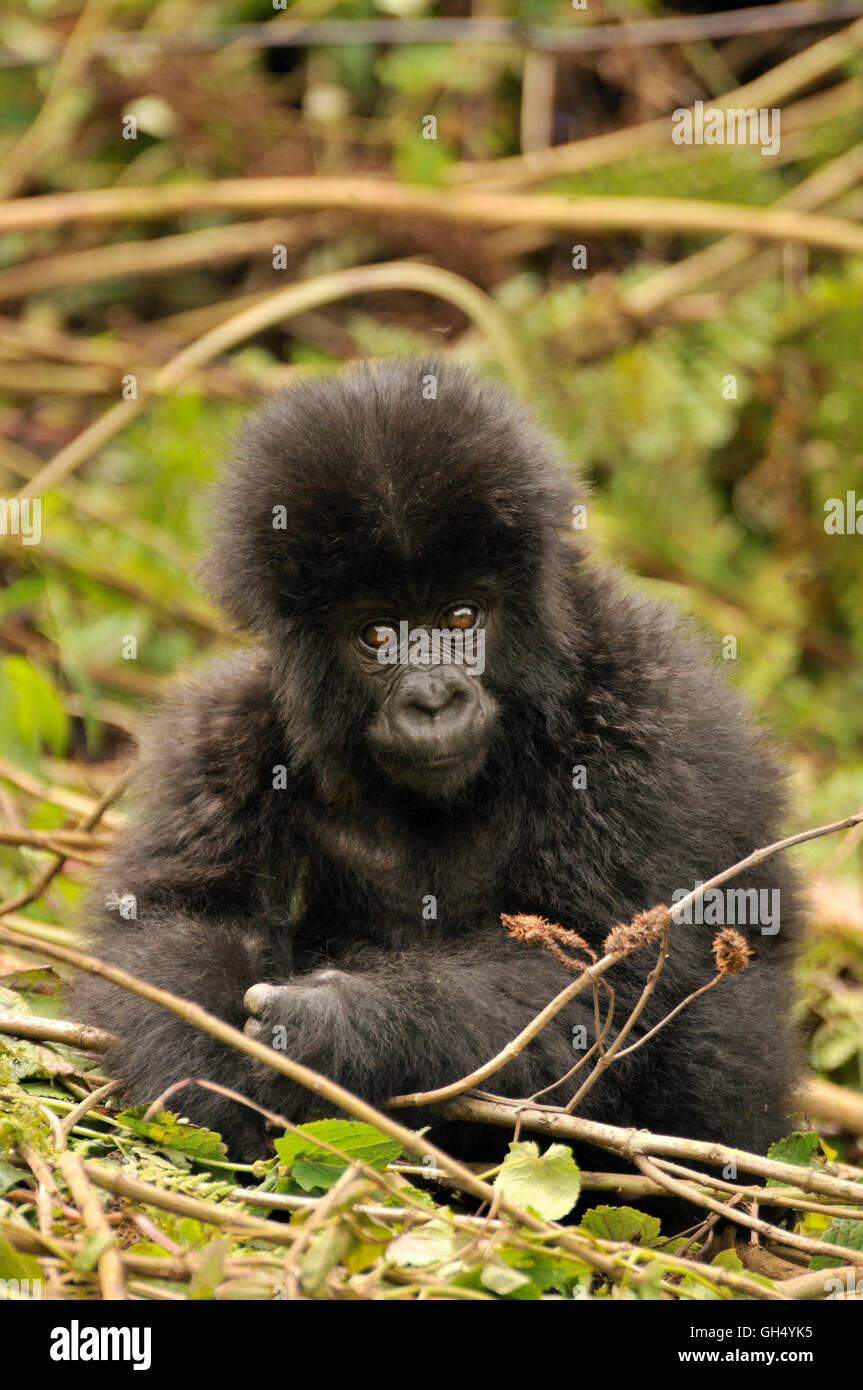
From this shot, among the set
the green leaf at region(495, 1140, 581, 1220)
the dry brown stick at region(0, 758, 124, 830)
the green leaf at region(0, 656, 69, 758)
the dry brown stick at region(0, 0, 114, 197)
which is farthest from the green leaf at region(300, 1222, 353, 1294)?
Answer: the dry brown stick at region(0, 0, 114, 197)

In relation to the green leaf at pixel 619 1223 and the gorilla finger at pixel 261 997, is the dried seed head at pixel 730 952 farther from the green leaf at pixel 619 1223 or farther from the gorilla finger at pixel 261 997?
the gorilla finger at pixel 261 997

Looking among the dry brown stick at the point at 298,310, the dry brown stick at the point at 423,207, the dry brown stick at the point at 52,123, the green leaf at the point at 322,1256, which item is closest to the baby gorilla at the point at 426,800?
the green leaf at the point at 322,1256

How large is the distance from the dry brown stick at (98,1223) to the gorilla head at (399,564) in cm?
134

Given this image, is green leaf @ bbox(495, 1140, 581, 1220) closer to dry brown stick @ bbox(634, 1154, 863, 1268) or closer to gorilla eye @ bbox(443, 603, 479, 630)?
dry brown stick @ bbox(634, 1154, 863, 1268)

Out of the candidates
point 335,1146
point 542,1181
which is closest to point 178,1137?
point 335,1146

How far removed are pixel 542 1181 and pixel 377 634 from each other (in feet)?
4.72

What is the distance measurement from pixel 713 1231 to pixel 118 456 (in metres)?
5.65

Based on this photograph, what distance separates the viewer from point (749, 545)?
27.9 ft

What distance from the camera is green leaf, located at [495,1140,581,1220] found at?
9.99 feet

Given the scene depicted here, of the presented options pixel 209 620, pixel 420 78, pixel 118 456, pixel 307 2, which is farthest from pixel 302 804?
pixel 307 2

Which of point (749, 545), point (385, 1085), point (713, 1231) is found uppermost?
point (749, 545)

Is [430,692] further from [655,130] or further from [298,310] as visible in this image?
[655,130]

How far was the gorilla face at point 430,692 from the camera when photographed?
12.5 ft

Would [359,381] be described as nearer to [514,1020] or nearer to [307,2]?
[514,1020]
